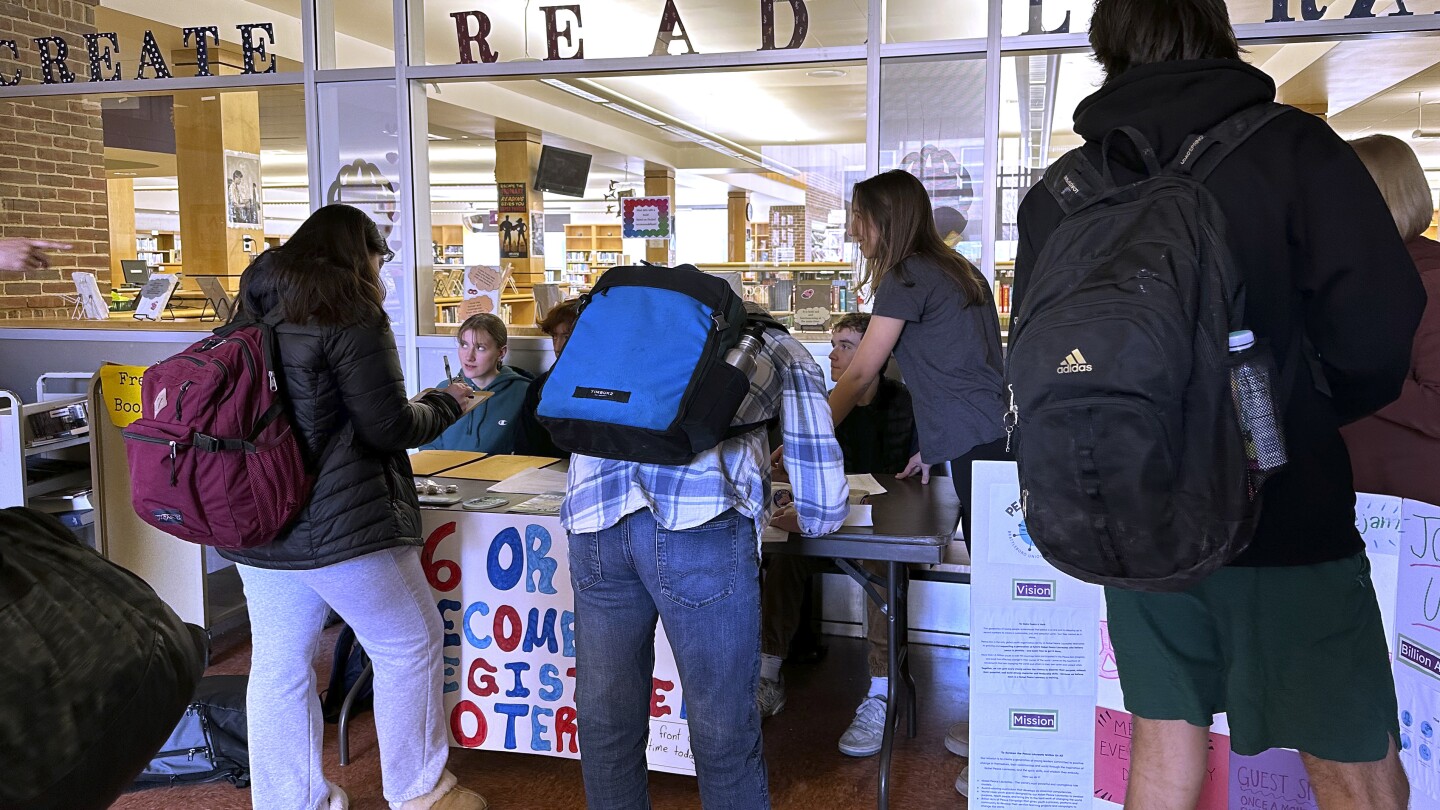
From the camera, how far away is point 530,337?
4.27 metres

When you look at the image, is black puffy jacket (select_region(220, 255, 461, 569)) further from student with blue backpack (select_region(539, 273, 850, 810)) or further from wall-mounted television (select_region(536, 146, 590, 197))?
wall-mounted television (select_region(536, 146, 590, 197))

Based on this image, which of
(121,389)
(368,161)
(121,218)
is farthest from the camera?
(121,218)

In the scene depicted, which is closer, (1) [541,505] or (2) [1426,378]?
(2) [1426,378]

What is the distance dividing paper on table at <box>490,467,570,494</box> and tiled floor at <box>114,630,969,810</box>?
72 cm

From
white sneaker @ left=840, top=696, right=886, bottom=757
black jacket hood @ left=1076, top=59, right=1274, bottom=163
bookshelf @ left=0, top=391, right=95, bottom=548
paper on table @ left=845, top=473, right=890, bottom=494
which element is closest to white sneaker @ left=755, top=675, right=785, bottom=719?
white sneaker @ left=840, top=696, right=886, bottom=757

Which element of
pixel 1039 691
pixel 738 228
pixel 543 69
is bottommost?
pixel 1039 691

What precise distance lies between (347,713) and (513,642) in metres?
0.57

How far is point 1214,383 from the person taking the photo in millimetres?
1214

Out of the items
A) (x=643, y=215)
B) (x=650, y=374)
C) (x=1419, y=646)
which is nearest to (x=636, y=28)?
(x=643, y=215)

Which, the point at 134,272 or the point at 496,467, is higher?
the point at 134,272

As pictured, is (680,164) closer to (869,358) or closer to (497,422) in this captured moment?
(497,422)

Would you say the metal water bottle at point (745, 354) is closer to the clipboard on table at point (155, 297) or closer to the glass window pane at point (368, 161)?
the glass window pane at point (368, 161)

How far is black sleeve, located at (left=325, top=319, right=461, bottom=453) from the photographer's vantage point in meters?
2.17

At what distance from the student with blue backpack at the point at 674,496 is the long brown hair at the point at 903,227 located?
2.64ft
